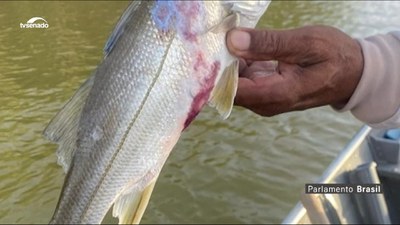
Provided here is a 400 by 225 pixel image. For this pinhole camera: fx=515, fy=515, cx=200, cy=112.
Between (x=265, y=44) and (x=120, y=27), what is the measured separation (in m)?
0.52

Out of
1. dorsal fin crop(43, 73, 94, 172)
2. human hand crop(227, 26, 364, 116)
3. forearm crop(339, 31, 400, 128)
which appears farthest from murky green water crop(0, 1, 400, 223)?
forearm crop(339, 31, 400, 128)

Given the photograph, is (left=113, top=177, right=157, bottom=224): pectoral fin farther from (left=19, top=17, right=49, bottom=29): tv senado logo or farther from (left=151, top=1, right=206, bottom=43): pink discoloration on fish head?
(left=19, top=17, right=49, bottom=29): tv senado logo

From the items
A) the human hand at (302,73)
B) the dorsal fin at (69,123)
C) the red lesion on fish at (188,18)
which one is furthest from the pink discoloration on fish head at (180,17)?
the human hand at (302,73)

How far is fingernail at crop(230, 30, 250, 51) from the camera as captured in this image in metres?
1.48

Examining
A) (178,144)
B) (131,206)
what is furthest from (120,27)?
(178,144)

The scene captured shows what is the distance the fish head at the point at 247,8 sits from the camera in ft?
4.74

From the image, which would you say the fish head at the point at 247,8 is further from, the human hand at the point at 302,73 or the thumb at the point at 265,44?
the human hand at the point at 302,73

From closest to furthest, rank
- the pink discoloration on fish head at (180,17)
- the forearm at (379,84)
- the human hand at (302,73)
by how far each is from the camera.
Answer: the pink discoloration on fish head at (180,17), the human hand at (302,73), the forearm at (379,84)

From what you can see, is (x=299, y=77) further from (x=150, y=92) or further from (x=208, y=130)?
(x=208, y=130)

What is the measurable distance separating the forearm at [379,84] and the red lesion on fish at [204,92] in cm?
79

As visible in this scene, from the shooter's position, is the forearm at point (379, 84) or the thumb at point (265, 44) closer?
the thumb at point (265, 44)

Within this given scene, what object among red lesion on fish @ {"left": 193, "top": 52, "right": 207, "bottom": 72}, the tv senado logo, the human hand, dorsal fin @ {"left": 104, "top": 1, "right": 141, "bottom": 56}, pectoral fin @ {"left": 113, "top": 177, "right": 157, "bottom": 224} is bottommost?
pectoral fin @ {"left": 113, "top": 177, "right": 157, "bottom": 224}

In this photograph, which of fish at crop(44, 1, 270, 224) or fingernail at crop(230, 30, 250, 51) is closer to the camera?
fish at crop(44, 1, 270, 224)

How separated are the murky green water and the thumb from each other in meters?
0.59
